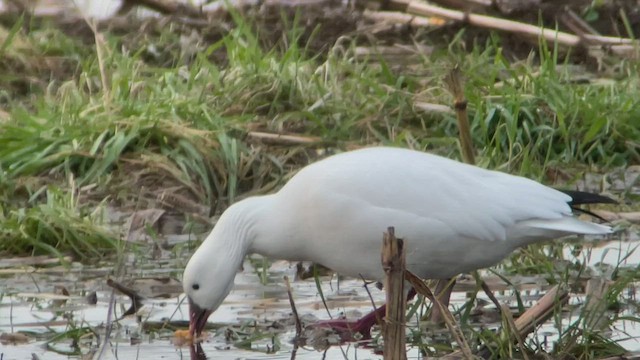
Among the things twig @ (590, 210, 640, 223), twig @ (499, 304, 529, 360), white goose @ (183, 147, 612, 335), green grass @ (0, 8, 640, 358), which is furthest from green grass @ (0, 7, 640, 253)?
twig @ (499, 304, 529, 360)

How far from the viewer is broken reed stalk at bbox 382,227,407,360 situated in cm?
448

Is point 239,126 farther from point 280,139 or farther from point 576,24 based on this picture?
point 576,24

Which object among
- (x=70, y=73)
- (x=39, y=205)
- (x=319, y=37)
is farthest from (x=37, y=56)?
(x=39, y=205)

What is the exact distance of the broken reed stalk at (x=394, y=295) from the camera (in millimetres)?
4480

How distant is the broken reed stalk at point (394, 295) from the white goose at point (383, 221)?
4.44 feet

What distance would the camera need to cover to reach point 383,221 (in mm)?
6004

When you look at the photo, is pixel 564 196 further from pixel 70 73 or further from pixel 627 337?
pixel 70 73

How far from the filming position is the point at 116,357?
5.86 meters

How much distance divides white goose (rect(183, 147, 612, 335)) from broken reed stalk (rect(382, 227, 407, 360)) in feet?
4.44

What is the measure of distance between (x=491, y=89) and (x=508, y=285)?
266 cm

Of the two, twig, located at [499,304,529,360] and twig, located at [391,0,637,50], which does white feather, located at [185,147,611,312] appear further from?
twig, located at [391,0,637,50]

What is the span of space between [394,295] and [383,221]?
1445 mm

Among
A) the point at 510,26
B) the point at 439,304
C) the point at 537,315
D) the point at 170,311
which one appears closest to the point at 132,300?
the point at 170,311

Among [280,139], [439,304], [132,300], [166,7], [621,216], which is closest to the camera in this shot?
[439,304]
